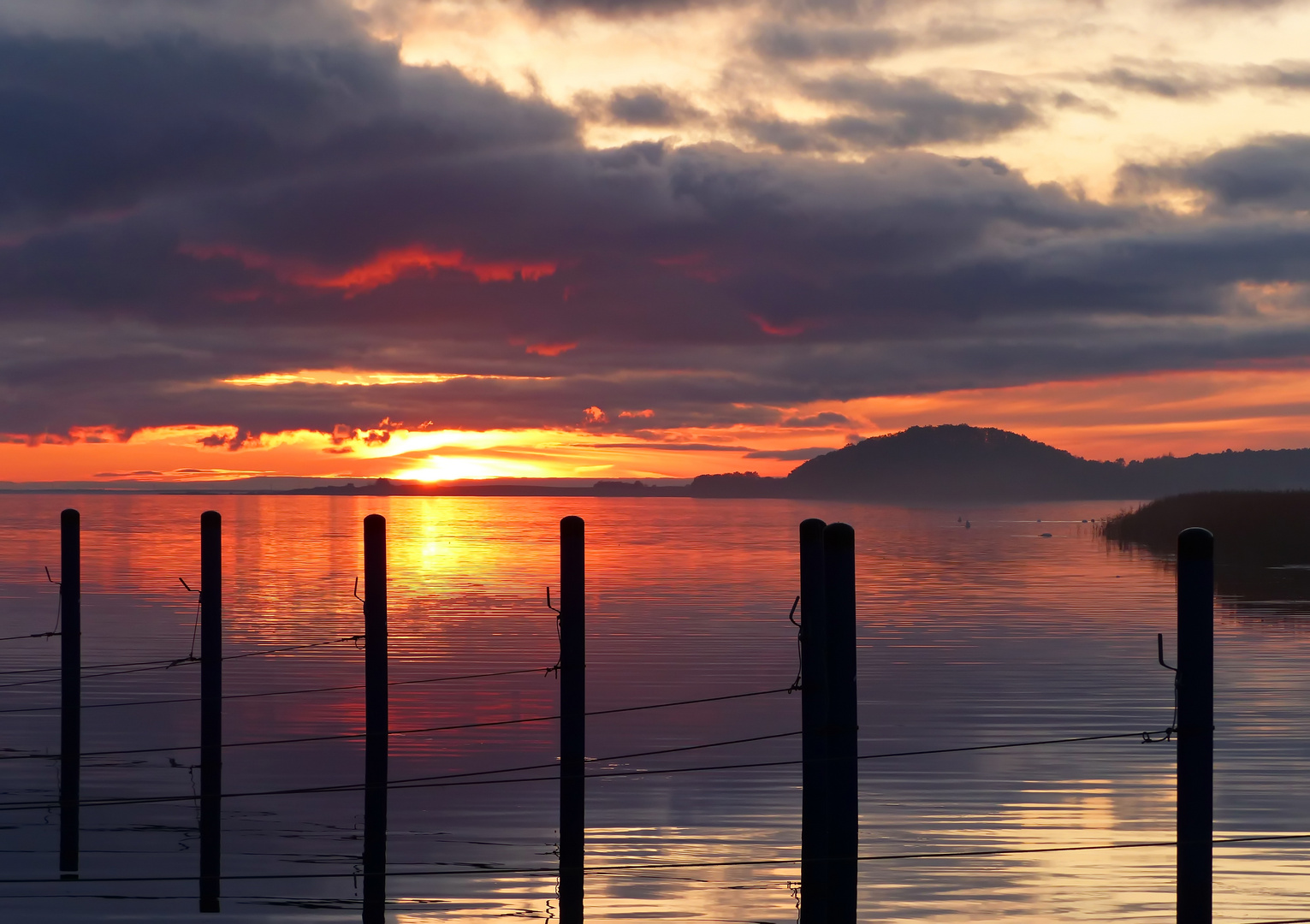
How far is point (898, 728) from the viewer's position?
2467 centimetres

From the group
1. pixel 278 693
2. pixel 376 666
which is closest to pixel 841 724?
pixel 376 666

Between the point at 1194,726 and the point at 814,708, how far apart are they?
14.7 ft

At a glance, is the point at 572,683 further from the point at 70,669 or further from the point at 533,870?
the point at 70,669

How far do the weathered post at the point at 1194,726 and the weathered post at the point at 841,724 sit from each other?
293 centimetres

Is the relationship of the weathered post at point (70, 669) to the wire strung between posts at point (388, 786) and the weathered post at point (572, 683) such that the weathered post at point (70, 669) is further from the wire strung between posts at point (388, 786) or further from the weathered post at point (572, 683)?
the weathered post at point (572, 683)

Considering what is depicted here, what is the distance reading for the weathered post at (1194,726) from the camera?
36.9 feet

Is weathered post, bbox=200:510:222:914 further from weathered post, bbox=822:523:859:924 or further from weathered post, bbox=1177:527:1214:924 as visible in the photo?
weathered post, bbox=1177:527:1214:924

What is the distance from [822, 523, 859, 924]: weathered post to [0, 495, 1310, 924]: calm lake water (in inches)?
15.9

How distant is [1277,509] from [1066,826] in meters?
73.4

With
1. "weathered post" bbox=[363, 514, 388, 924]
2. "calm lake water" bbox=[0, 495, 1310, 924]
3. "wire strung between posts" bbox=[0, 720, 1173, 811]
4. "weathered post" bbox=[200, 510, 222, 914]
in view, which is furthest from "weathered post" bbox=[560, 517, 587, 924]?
"weathered post" bbox=[200, 510, 222, 914]

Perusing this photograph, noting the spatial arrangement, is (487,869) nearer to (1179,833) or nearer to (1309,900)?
(1179,833)

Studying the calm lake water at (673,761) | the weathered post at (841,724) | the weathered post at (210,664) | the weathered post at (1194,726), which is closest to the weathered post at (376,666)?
the calm lake water at (673,761)

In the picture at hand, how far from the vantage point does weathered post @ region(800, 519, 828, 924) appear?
14758 mm

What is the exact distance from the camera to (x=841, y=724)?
13.4 meters
